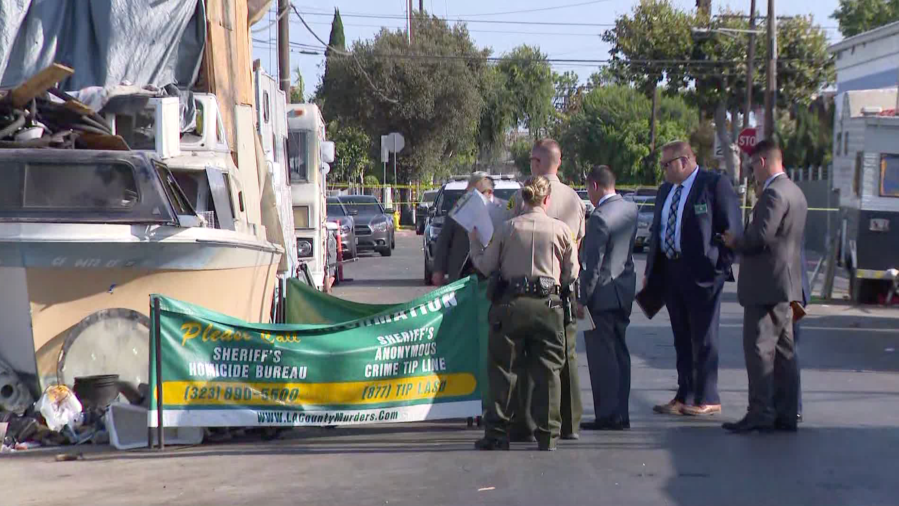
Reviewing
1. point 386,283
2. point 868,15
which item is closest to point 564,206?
point 386,283

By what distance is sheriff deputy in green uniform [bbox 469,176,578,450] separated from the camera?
805cm

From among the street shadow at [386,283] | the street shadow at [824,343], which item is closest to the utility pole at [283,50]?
the street shadow at [386,283]

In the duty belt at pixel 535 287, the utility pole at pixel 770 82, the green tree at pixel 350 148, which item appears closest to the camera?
the duty belt at pixel 535 287

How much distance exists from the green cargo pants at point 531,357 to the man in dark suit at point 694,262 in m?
1.68

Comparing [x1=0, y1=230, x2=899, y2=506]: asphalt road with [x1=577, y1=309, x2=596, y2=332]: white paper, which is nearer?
[x1=0, y1=230, x2=899, y2=506]: asphalt road

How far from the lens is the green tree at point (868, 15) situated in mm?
63562

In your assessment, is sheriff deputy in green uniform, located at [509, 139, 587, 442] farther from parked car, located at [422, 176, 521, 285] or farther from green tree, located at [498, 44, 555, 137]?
green tree, located at [498, 44, 555, 137]

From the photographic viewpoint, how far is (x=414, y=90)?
179ft

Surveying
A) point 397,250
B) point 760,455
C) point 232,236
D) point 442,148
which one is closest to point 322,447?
point 232,236

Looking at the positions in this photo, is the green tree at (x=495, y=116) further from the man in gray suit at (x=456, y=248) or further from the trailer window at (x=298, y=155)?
the man in gray suit at (x=456, y=248)

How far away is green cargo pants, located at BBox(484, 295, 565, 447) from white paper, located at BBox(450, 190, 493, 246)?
112 centimetres

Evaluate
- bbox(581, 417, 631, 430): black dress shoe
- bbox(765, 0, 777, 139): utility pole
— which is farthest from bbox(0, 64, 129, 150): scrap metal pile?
bbox(765, 0, 777, 139): utility pole

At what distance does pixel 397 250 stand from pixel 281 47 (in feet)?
27.0

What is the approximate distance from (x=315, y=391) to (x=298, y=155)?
10.4 metres
